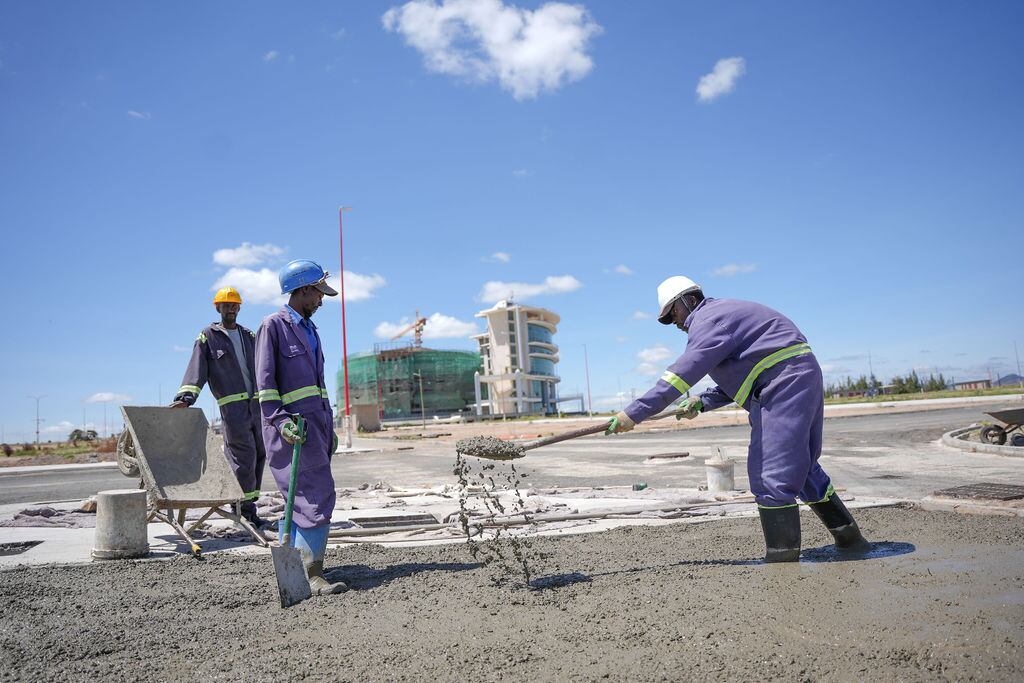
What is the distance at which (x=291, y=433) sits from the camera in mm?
4004

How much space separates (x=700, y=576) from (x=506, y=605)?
3.87 feet

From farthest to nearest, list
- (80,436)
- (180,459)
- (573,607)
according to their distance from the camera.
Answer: (80,436)
(180,459)
(573,607)

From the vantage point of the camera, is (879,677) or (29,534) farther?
(29,534)

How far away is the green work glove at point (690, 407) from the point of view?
15.1ft

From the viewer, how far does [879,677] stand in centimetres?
241

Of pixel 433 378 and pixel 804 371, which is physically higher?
pixel 433 378

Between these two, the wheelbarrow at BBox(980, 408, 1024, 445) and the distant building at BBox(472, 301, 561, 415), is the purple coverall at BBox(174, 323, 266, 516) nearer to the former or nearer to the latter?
the wheelbarrow at BBox(980, 408, 1024, 445)

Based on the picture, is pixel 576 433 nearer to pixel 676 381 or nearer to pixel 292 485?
pixel 676 381

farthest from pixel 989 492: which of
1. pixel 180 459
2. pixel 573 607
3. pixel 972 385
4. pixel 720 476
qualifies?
pixel 972 385

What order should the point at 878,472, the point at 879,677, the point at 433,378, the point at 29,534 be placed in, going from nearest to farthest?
1. the point at 879,677
2. the point at 29,534
3. the point at 878,472
4. the point at 433,378

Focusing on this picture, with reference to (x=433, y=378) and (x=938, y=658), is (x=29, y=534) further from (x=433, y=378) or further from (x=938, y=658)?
(x=433, y=378)

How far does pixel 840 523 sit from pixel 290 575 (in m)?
3.38

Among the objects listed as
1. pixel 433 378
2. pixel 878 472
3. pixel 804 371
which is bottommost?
pixel 878 472

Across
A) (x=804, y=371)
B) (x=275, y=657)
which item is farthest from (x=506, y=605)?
(x=804, y=371)
